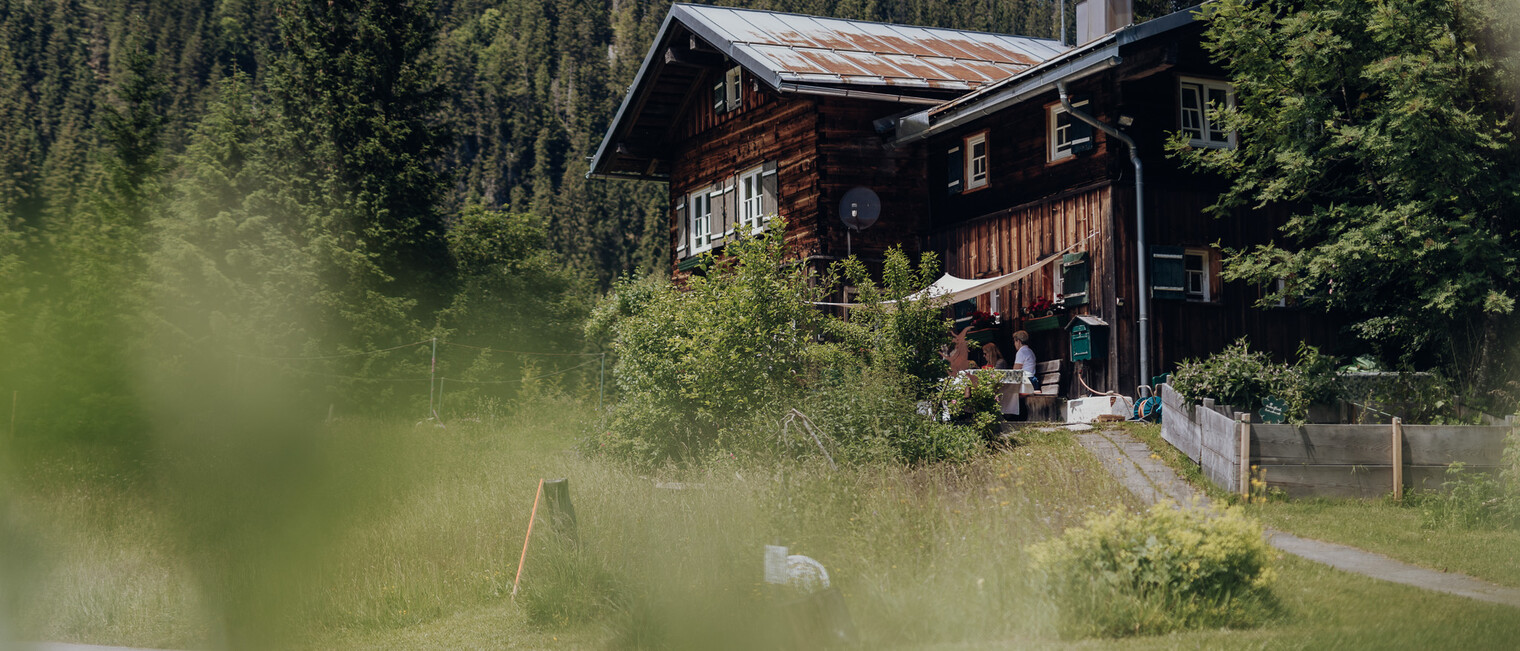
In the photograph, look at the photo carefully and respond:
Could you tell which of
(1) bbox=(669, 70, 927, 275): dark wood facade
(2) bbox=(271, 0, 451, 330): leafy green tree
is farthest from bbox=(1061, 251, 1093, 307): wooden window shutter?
(2) bbox=(271, 0, 451, 330): leafy green tree

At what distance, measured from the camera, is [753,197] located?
27594 millimetres

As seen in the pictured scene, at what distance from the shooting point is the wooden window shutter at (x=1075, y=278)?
2088 cm

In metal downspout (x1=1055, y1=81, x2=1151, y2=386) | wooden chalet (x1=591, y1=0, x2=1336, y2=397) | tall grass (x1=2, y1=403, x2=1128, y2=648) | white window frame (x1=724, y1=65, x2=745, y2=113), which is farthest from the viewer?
white window frame (x1=724, y1=65, x2=745, y2=113)

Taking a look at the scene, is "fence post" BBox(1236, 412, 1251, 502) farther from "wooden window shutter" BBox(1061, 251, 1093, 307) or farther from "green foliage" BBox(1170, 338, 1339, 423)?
"wooden window shutter" BBox(1061, 251, 1093, 307)

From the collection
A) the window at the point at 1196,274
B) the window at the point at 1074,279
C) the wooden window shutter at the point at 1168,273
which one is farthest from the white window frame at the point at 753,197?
the window at the point at 1196,274

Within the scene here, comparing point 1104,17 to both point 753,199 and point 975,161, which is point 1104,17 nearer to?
point 975,161

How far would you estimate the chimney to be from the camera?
23.1 meters

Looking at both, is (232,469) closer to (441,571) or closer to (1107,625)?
(441,571)

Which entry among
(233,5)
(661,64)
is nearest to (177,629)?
(661,64)

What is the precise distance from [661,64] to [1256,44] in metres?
15.3

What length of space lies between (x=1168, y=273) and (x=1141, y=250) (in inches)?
26.6

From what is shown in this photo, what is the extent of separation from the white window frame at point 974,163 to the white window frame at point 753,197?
4.60 meters

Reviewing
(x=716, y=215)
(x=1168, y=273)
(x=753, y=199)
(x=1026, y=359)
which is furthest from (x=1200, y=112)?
(x=716, y=215)

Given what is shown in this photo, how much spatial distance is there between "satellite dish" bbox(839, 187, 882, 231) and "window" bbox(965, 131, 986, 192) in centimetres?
194
